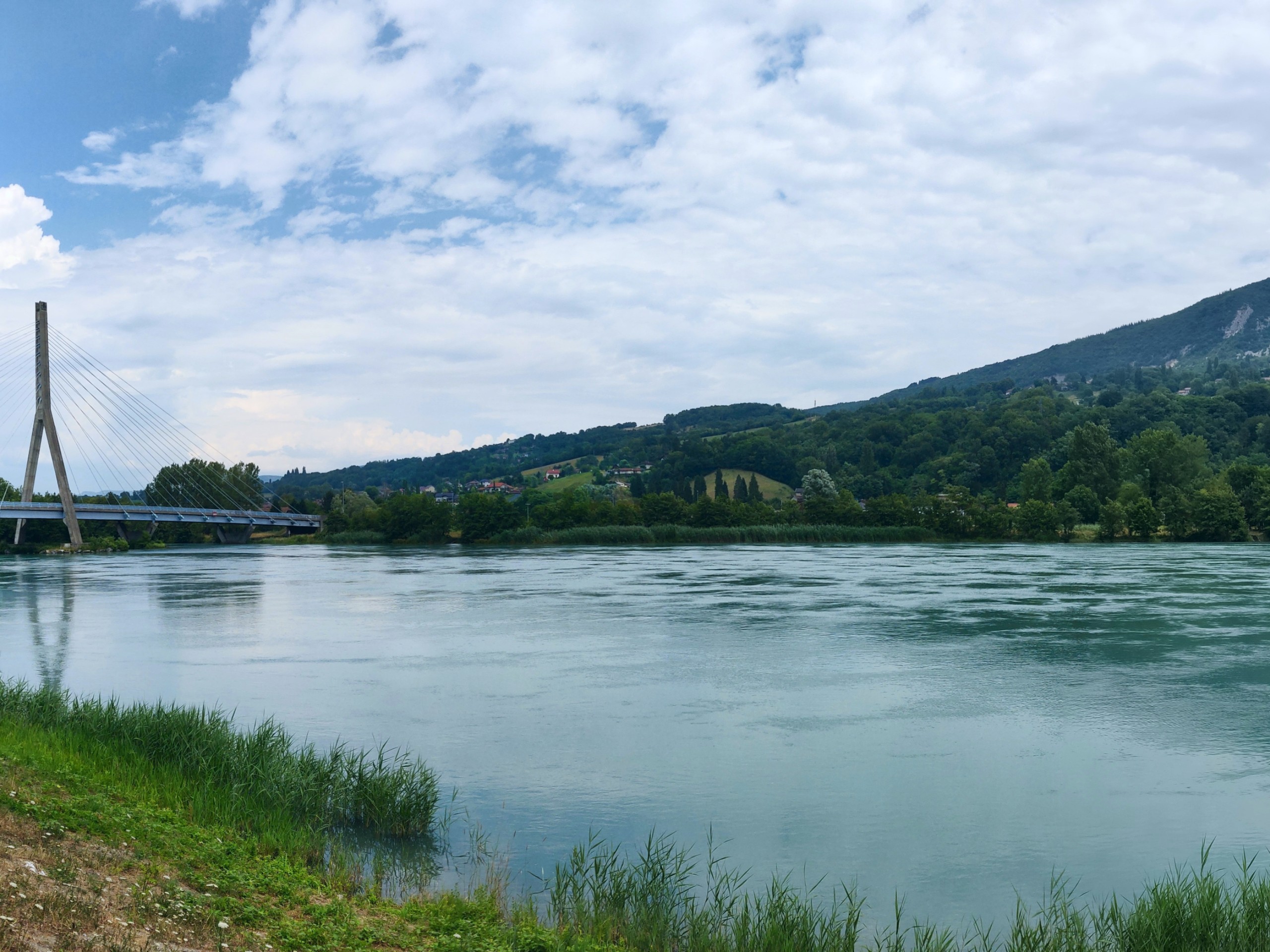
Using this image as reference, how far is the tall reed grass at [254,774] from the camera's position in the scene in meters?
8.77

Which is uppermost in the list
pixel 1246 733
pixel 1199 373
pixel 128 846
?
pixel 1199 373

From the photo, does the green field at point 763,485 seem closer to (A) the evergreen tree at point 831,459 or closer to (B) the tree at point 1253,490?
(A) the evergreen tree at point 831,459

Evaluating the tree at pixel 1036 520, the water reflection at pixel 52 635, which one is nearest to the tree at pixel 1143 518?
the tree at pixel 1036 520

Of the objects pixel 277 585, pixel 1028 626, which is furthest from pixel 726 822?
pixel 277 585

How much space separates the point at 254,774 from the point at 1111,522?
65.5 meters

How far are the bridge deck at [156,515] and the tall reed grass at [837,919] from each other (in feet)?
210

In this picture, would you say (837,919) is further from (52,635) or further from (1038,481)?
(1038,481)

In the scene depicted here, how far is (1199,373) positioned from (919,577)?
616 ft

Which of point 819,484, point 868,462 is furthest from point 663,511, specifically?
point 868,462

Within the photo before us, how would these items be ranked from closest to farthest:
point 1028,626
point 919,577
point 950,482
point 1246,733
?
point 1246,733
point 1028,626
point 919,577
point 950,482

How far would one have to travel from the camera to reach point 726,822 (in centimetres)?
990

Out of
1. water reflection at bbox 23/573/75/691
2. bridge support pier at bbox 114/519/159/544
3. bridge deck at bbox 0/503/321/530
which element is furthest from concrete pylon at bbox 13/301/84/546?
water reflection at bbox 23/573/75/691

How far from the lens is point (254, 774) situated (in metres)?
9.57

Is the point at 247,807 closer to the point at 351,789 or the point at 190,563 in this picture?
the point at 351,789
